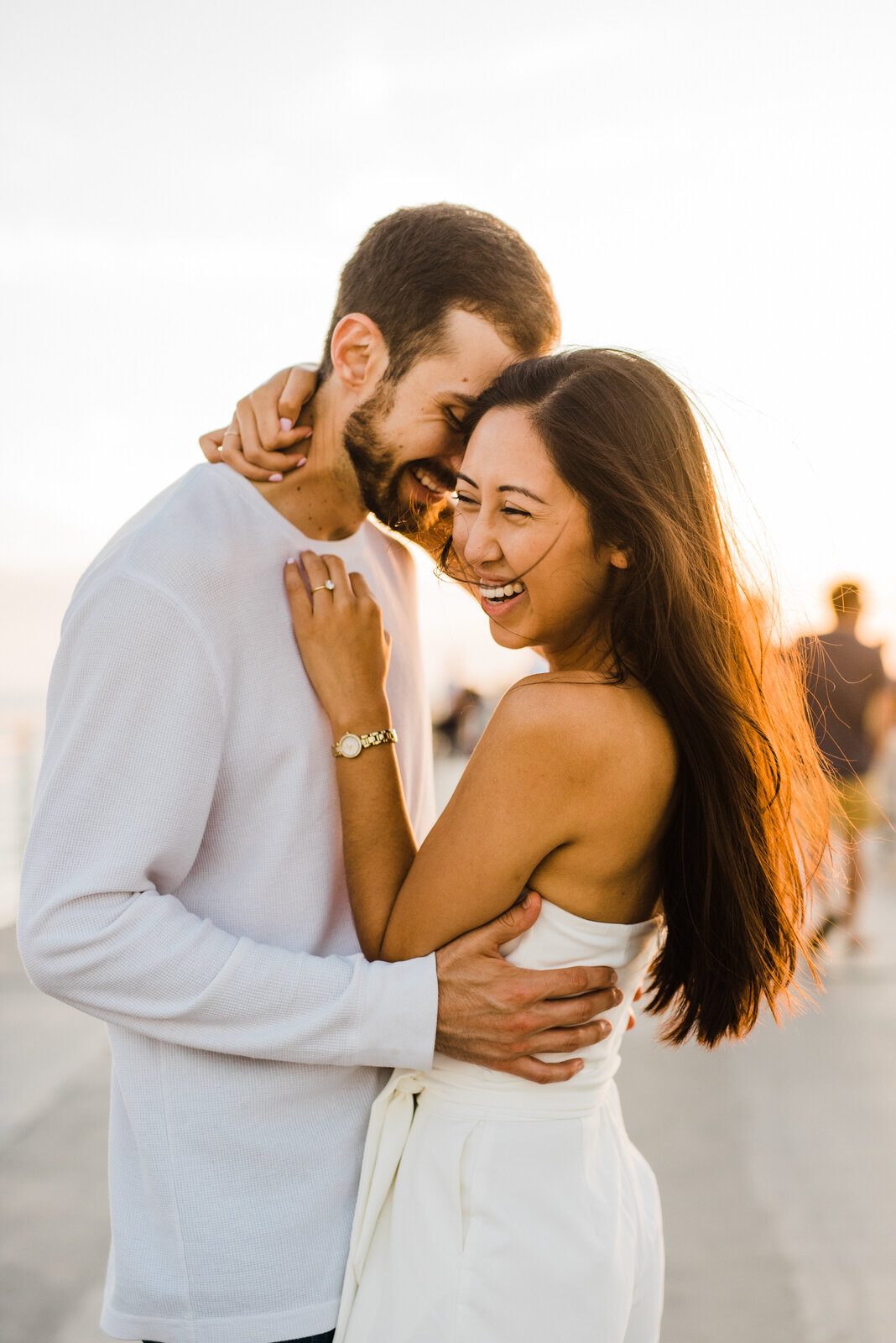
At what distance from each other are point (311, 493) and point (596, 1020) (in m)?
0.98

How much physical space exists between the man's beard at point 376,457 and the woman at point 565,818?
16 centimetres

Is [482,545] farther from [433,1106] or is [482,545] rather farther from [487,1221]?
[487,1221]

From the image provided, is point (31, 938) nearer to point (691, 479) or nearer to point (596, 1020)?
point (596, 1020)

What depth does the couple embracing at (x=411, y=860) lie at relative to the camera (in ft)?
4.49

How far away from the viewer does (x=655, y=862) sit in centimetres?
160

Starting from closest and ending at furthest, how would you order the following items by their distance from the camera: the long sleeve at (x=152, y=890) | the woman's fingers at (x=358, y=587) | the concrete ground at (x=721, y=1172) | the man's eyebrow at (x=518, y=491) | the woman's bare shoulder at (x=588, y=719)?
the long sleeve at (x=152, y=890) < the woman's bare shoulder at (x=588, y=719) < the man's eyebrow at (x=518, y=491) < the woman's fingers at (x=358, y=587) < the concrete ground at (x=721, y=1172)

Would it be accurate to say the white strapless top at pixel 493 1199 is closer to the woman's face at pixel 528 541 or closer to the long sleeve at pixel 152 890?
the long sleeve at pixel 152 890

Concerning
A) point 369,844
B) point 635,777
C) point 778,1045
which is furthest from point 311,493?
point 778,1045

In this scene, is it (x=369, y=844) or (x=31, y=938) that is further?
(x=369, y=844)

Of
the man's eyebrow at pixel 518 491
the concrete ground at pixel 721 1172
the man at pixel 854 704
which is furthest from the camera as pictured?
the man at pixel 854 704

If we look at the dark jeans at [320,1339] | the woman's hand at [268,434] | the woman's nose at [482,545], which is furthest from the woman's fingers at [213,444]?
the dark jeans at [320,1339]

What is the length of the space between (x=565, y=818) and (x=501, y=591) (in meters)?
0.39

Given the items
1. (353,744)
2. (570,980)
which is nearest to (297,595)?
(353,744)

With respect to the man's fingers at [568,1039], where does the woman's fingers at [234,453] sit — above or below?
above
